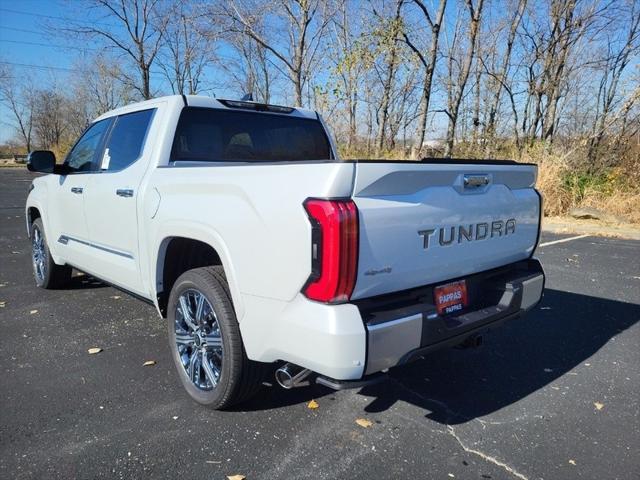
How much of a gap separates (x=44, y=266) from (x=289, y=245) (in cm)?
449

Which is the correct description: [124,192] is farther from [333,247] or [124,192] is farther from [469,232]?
[469,232]

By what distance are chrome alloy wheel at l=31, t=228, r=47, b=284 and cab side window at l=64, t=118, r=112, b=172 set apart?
1250mm

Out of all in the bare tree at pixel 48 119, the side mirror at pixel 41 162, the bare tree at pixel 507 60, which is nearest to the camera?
the side mirror at pixel 41 162

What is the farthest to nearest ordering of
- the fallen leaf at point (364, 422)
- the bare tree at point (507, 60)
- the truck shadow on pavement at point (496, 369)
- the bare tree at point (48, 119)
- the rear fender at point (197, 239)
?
the bare tree at point (48, 119)
the bare tree at point (507, 60)
the truck shadow on pavement at point (496, 369)
the fallen leaf at point (364, 422)
the rear fender at point (197, 239)

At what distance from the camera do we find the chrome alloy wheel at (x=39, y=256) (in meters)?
5.49

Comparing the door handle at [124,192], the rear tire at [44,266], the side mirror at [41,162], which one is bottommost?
the rear tire at [44,266]

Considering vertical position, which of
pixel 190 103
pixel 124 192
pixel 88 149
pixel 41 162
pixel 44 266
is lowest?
pixel 44 266

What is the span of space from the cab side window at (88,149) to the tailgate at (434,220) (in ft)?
10.1

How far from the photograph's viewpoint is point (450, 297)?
2.71 meters

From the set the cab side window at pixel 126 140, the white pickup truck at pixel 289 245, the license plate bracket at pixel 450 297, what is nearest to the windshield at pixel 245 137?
the white pickup truck at pixel 289 245

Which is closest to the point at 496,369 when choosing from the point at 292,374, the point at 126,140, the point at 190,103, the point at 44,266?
the point at 292,374

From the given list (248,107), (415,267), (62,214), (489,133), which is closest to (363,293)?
(415,267)

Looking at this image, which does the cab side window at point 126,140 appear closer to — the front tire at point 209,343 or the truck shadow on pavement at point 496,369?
the front tire at point 209,343

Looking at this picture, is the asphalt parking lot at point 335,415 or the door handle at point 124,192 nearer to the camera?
the asphalt parking lot at point 335,415
